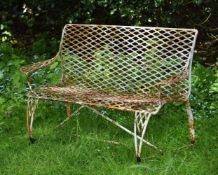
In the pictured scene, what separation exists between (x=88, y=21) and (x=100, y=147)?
2.54m

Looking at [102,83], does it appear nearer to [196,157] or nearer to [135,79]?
[135,79]

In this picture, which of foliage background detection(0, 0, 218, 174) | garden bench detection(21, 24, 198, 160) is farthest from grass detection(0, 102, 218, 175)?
garden bench detection(21, 24, 198, 160)

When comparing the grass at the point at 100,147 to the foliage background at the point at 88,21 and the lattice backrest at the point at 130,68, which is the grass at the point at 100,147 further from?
the lattice backrest at the point at 130,68

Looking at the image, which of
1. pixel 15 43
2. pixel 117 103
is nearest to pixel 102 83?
pixel 117 103

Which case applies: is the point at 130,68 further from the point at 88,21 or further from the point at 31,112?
the point at 88,21

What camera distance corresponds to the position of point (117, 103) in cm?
444

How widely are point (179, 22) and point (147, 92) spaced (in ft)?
6.19

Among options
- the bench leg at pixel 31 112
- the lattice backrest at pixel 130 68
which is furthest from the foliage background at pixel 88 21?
the lattice backrest at pixel 130 68

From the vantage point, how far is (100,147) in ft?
14.9

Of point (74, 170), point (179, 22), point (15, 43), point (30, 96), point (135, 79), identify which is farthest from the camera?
point (15, 43)

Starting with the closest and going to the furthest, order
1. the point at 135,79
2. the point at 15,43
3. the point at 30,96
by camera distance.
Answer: the point at 30,96 < the point at 135,79 < the point at 15,43

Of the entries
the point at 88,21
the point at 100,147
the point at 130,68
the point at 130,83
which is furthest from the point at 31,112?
the point at 88,21

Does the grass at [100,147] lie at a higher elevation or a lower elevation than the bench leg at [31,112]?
lower

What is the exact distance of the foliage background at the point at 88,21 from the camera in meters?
4.39
